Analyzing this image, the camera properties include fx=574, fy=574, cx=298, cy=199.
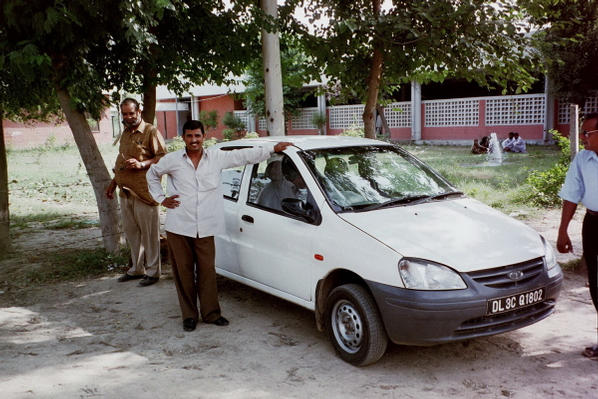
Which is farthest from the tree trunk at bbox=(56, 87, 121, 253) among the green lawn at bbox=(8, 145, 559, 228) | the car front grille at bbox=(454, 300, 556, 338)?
the car front grille at bbox=(454, 300, 556, 338)

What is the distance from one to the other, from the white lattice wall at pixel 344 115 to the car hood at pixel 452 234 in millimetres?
22259

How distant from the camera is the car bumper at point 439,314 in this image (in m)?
3.83

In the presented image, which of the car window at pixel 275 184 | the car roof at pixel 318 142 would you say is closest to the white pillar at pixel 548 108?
the car roof at pixel 318 142

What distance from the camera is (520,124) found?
890 inches

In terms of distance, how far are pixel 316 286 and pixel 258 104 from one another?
84.0ft

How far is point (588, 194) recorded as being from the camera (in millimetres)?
4055

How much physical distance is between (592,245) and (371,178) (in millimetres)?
1824

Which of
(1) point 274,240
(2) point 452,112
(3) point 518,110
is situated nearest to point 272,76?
(1) point 274,240

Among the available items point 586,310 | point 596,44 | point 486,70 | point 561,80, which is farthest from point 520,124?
point 586,310

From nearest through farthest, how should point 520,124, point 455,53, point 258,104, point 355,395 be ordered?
point 355,395, point 455,53, point 520,124, point 258,104

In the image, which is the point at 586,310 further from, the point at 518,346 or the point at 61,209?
the point at 61,209

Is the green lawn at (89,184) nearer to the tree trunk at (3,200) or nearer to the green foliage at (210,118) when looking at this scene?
the tree trunk at (3,200)

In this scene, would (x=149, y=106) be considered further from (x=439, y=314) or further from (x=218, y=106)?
(x=218, y=106)

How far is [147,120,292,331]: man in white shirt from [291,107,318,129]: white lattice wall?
965 inches
